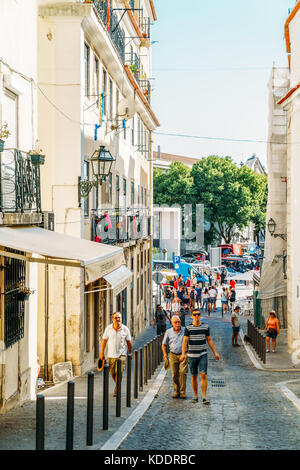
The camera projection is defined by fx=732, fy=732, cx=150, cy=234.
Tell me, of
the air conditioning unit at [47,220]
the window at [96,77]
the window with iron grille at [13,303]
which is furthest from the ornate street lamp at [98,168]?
the window with iron grille at [13,303]

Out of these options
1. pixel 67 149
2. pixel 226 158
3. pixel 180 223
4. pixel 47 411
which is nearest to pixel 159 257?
pixel 180 223

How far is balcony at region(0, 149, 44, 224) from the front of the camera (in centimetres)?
1105

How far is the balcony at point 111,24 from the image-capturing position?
1912 centimetres

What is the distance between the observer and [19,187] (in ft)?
38.9

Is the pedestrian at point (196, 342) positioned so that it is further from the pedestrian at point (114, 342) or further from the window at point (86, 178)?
the window at point (86, 178)

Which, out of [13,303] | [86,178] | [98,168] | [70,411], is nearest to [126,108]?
[86,178]

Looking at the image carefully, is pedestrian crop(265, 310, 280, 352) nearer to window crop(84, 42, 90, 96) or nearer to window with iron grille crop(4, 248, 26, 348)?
window crop(84, 42, 90, 96)

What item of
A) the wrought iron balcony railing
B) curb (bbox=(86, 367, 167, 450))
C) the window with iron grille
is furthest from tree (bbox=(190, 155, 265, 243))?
the window with iron grille

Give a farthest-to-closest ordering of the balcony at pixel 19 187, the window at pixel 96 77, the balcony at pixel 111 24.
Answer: the window at pixel 96 77 < the balcony at pixel 111 24 < the balcony at pixel 19 187

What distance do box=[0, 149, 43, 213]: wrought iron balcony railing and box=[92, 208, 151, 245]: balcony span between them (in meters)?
6.58

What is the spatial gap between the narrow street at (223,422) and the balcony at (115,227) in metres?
5.32

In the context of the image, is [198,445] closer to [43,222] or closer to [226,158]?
[43,222]

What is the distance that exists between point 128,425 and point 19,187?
173 inches

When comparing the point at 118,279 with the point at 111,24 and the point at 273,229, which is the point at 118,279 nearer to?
the point at 111,24
